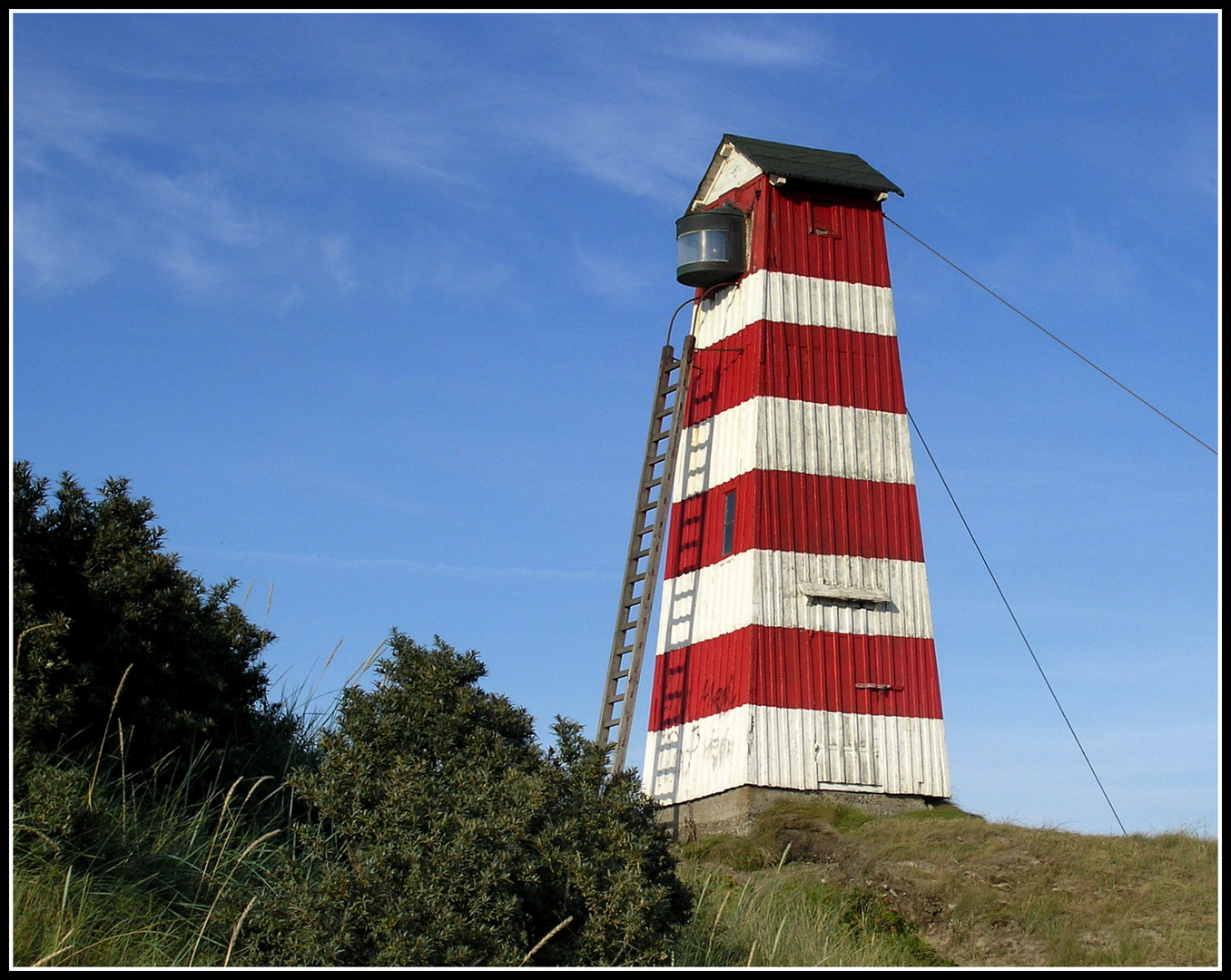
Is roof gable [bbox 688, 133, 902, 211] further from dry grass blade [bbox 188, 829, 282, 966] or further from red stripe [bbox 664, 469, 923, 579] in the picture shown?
Answer: dry grass blade [bbox 188, 829, 282, 966]

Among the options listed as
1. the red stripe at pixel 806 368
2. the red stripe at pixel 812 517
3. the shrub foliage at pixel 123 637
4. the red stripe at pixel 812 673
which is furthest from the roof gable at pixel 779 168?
the shrub foliage at pixel 123 637

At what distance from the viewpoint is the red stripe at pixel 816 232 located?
21359mm

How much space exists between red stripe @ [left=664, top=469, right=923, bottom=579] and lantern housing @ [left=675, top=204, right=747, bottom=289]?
11.5ft

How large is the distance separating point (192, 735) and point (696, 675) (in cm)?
980

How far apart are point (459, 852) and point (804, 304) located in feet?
43.6

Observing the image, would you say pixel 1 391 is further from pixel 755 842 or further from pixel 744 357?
pixel 744 357

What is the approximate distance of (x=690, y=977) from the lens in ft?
32.6

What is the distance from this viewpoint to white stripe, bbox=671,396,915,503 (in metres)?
20.3

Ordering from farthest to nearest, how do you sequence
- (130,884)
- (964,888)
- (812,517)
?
(812,517) → (964,888) → (130,884)

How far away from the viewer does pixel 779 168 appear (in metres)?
21.5

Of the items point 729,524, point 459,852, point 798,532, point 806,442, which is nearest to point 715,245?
point 806,442

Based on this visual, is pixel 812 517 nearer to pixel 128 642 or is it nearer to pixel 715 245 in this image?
pixel 715 245

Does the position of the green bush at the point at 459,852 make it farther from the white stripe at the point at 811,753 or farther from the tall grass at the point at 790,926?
the white stripe at the point at 811,753

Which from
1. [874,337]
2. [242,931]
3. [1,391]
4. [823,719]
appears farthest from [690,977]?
[874,337]
